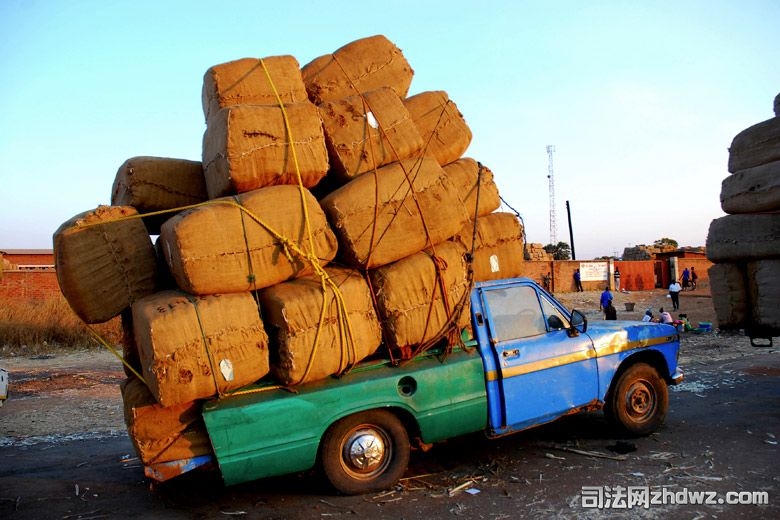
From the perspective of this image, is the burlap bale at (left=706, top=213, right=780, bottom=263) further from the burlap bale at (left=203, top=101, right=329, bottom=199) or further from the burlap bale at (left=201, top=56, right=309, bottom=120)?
the burlap bale at (left=201, top=56, right=309, bottom=120)

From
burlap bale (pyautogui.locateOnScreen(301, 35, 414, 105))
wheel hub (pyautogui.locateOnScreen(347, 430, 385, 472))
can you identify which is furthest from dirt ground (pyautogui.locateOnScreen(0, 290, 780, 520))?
burlap bale (pyautogui.locateOnScreen(301, 35, 414, 105))

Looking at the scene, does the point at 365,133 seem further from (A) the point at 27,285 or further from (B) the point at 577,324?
(A) the point at 27,285

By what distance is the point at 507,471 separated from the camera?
199 inches

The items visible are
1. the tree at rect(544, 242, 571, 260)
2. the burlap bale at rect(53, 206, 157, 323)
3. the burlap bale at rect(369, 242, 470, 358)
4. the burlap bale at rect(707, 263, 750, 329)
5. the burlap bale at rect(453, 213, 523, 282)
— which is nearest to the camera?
the burlap bale at rect(53, 206, 157, 323)

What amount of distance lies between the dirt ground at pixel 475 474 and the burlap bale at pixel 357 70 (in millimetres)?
3375

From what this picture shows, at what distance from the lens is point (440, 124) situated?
550cm

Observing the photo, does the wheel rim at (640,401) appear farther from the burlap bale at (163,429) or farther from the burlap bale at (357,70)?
the burlap bale at (163,429)

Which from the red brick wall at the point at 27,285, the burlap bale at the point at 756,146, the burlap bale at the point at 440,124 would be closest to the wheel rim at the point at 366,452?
the burlap bale at the point at 440,124

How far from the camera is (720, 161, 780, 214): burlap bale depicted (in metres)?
6.33

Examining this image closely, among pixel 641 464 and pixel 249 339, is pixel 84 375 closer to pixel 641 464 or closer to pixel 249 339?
pixel 249 339

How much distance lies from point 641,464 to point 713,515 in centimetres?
106

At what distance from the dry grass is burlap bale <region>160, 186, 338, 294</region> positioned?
Answer: 39.8ft

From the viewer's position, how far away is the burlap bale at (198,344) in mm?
3768

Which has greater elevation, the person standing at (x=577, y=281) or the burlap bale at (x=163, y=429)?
the person standing at (x=577, y=281)
